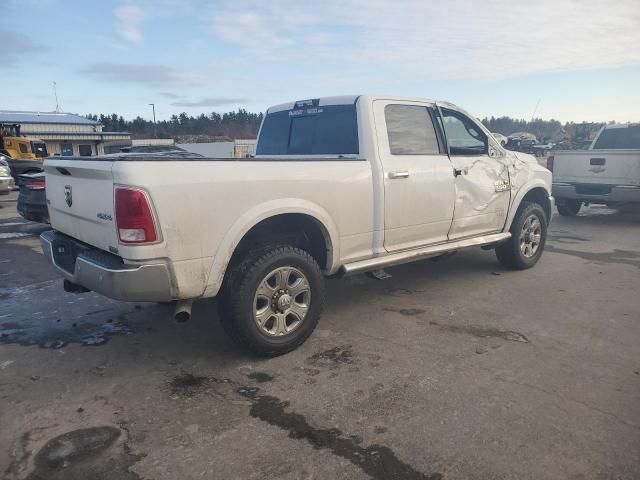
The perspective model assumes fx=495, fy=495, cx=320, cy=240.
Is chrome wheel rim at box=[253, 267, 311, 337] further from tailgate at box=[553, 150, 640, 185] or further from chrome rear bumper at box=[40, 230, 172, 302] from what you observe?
tailgate at box=[553, 150, 640, 185]

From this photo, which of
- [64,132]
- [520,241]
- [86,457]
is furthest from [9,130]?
[64,132]

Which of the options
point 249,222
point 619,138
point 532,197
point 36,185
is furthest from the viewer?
point 619,138

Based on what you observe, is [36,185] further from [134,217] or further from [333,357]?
[333,357]

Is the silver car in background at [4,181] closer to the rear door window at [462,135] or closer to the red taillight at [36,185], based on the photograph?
the red taillight at [36,185]

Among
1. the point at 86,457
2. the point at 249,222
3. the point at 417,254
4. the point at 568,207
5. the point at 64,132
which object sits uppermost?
the point at 64,132

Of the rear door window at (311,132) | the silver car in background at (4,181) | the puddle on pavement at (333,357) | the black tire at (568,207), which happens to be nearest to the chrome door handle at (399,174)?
the rear door window at (311,132)

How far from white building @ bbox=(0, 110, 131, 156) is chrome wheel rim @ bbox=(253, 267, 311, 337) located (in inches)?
1884

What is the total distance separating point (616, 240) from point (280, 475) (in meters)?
7.64

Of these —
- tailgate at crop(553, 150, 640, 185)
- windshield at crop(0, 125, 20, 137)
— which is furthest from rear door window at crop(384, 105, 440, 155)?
windshield at crop(0, 125, 20, 137)

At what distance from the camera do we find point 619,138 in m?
11.0

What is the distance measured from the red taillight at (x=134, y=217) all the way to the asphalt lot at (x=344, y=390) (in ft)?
3.37

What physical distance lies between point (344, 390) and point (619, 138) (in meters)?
10.7

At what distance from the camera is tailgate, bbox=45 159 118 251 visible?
122 inches

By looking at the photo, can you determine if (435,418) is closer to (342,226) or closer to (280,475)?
(280,475)
